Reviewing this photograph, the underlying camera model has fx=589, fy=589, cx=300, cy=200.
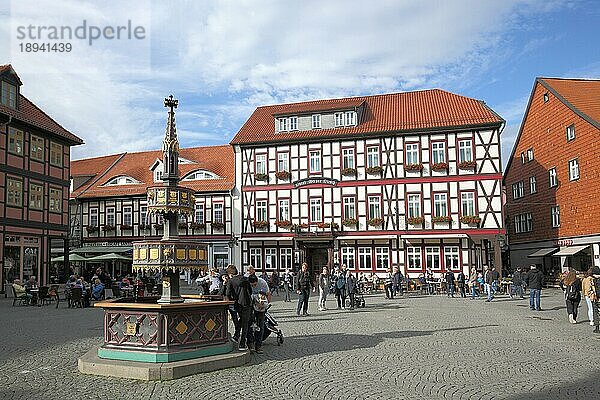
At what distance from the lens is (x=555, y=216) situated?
38.3 meters

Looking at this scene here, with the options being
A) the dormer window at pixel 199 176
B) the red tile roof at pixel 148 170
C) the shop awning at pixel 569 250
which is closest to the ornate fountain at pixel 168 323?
the shop awning at pixel 569 250

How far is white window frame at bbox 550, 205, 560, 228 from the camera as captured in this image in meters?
37.9

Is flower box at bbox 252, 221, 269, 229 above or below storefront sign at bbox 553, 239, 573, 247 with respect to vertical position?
above

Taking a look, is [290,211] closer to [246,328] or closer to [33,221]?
[33,221]

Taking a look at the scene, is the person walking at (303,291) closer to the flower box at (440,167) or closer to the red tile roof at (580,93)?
the flower box at (440,167)

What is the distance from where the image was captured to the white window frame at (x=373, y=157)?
3772cm

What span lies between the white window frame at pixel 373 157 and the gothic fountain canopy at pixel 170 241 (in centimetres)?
2737

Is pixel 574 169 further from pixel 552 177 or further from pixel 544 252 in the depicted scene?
pixel 544 252

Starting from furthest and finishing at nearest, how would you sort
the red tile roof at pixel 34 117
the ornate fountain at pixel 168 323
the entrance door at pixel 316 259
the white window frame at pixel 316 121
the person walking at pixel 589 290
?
1. the white window frame at pixel 316 121
2. the entrance door at pixel 316 259
3. the red tile roof at pixel 34 117
4. the person walking at pixel 589 290
5. the ornate fountain at pixel 168 323

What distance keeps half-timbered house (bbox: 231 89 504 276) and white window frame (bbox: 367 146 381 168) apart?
0.06 m

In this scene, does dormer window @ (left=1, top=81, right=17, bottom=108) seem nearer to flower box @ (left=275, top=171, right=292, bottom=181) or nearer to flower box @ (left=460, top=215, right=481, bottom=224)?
flower box @ (left=275, top=171, right=292, bottom=181)

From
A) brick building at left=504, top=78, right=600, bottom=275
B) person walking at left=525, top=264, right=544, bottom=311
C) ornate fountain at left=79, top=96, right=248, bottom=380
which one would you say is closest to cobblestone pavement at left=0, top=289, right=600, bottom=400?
ornate fountain at left=79, top=96, right=248, bottom=380

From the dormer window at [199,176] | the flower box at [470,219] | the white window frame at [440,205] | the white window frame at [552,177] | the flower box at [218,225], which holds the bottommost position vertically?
the flower box at [470,219]

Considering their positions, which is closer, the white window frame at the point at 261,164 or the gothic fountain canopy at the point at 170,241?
the gothic fountain canopy at the point at 170,241
